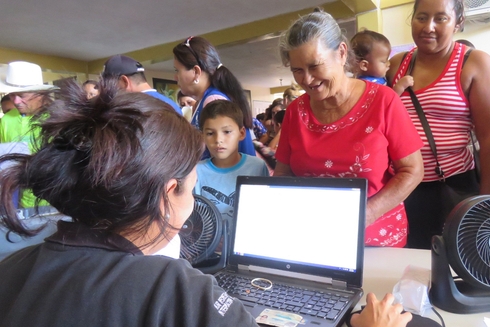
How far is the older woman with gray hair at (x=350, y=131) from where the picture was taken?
1003 millimetres

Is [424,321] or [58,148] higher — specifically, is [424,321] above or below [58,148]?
below

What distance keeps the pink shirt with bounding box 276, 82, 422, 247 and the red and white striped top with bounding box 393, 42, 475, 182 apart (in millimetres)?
231

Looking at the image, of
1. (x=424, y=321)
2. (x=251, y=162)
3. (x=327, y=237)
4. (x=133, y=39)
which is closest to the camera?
(x=424, y=321)

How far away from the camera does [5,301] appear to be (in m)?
0.48

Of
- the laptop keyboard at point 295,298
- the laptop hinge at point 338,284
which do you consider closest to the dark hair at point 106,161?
the laptop keyboard at point 295,298

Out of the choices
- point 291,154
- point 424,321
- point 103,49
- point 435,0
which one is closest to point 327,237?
point 424,321

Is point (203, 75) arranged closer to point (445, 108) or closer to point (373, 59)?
point (373, 59)

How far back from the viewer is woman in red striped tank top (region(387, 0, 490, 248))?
115 cm

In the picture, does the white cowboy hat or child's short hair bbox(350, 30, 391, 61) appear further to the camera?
the white cowboy hat

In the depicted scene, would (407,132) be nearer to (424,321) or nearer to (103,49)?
(424,321)

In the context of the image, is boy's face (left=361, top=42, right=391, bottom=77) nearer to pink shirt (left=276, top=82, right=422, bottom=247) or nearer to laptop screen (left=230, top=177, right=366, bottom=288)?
pink shirt (left=276, top=82, right=422, bottom=247)

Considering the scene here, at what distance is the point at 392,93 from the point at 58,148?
85cm

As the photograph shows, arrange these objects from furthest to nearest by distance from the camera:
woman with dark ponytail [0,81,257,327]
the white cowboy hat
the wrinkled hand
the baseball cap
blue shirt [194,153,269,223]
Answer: the white cowboy hat → the baseball cap → blue shirt [194,153,269,223] → the wrinkled hand → woman with dark ponytail [0,81,257,327]

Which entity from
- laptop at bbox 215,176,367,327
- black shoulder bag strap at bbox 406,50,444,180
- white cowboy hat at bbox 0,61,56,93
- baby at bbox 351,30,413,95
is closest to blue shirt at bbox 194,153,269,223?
laptop at bbox 215,176,367,327
